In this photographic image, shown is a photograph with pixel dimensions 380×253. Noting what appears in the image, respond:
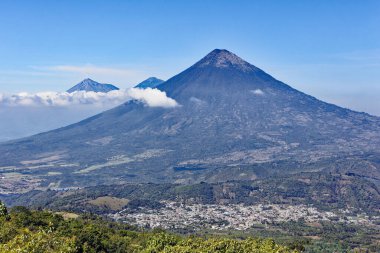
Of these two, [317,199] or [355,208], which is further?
[317,199]

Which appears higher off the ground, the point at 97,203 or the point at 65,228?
the point at 65,228

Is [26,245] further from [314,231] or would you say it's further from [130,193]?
[130,193]

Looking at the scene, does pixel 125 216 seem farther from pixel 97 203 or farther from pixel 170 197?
pixel 170 197

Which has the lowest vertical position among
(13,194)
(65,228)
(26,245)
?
(13,194)

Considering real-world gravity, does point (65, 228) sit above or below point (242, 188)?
above

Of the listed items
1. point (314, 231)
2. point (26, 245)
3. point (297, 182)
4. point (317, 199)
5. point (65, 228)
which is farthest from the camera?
point (297, 182)

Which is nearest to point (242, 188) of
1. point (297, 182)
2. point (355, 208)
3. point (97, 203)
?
point (297, 182)

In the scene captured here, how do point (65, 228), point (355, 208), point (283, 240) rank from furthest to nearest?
point (355, 208)
point (283, 240)
point (65, 228)

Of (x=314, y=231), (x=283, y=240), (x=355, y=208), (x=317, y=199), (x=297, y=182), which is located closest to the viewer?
(x=283, y=240)

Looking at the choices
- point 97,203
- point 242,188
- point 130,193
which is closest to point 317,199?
point 242,188
